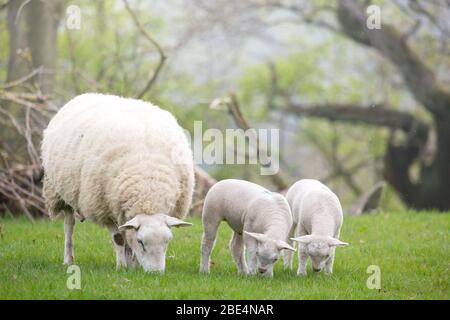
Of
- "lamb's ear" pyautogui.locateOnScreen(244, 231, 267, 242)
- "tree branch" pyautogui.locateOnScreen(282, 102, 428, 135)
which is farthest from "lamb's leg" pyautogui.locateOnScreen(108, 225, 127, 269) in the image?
"tree branch" pyautogui.locateOnScreen(282, 102, 428, 135)

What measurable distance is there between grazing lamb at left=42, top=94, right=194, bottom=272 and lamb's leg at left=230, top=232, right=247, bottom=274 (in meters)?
0.62

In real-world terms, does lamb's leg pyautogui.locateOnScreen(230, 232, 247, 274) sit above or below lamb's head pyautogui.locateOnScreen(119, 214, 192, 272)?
below

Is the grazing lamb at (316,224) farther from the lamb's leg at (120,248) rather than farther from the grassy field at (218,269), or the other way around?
the lamb's leg at (120,248)

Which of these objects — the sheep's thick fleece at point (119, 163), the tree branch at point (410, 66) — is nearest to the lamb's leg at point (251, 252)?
the sheep's thick fleece at point (119, 163)

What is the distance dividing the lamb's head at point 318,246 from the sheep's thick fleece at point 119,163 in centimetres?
138

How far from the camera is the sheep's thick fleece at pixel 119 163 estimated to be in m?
7.95

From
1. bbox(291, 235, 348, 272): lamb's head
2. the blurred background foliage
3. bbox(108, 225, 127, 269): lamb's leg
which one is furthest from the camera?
the blurred background foliage

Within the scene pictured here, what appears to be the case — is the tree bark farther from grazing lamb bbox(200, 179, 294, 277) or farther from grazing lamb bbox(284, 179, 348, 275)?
grazing lamb bbox(200, 179, 294, 277)

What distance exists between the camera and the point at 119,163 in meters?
8.11

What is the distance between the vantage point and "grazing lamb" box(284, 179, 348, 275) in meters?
7.79

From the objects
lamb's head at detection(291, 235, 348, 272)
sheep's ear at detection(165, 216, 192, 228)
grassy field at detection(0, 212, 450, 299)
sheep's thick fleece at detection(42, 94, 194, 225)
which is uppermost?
sheep's thick fleece at detection(42, 94, 194, 225)
